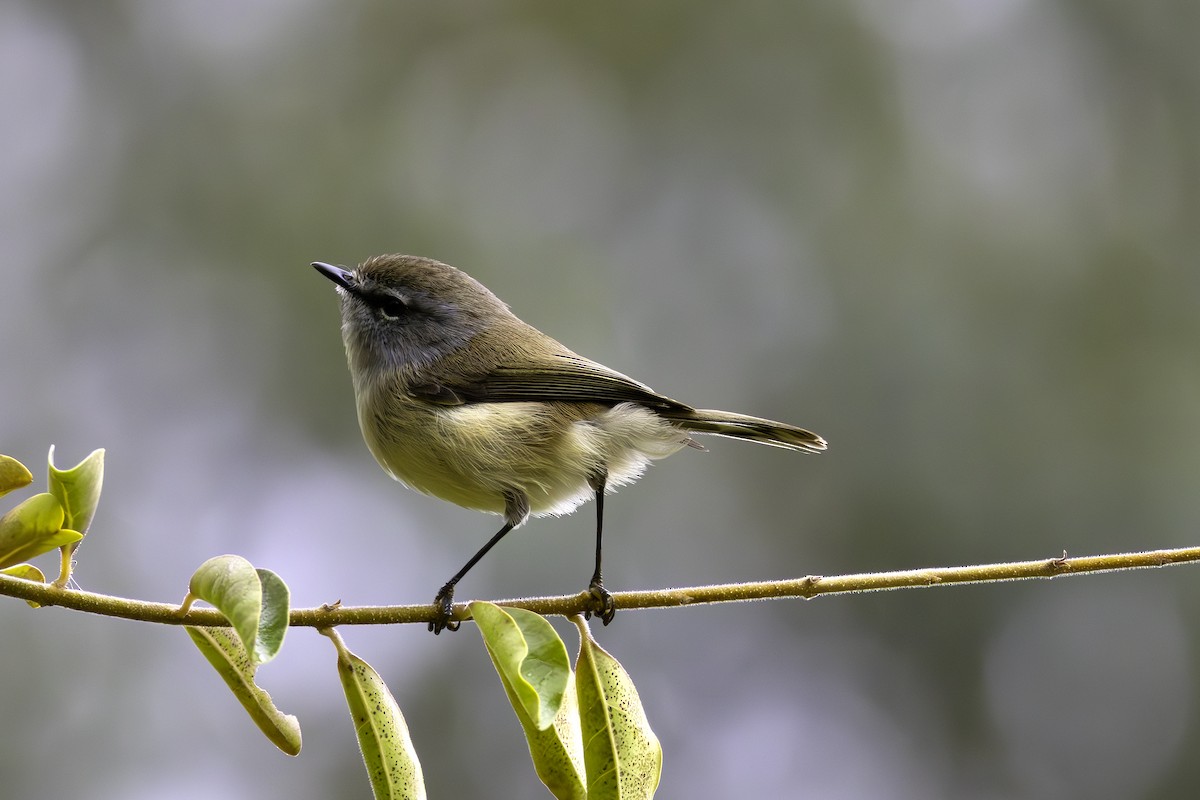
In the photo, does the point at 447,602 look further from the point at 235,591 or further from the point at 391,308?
the point at 391,308

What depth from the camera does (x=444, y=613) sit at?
71.2 inches

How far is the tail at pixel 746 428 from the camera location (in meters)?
2.81

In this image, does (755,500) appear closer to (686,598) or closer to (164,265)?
(164,265)

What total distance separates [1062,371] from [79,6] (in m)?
6.63

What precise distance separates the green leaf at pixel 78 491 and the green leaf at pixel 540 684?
553mm

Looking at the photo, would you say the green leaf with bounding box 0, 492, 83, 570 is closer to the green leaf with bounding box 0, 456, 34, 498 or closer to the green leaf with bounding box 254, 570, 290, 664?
the green leaf with bounding box 0, 456, 34, 498

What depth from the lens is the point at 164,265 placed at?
6691mm

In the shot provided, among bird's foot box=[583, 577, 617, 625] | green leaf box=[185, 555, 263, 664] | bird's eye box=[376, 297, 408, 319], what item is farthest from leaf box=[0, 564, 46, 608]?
bird's eye box=[376, 297, 408, 319]

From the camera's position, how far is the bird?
9.37 ft

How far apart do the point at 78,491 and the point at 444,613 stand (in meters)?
0.59

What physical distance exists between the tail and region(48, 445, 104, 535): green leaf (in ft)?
5.31

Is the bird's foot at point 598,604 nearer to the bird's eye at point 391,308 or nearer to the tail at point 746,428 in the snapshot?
the tail at point 746,428

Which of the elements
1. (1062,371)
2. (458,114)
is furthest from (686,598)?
(458,114)

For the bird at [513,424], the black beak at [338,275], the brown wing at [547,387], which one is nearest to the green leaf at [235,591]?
the bird at [513,424]
